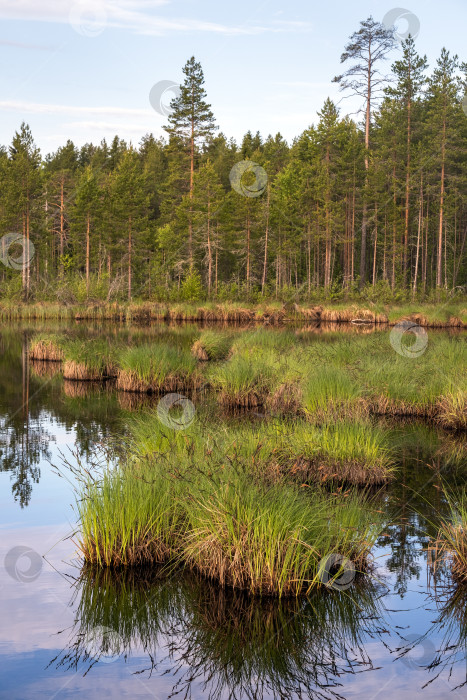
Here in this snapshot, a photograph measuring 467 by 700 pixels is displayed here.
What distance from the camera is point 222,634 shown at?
5145 millimetres

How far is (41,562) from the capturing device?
21.5ft

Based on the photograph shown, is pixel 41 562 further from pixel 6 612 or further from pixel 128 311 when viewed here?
pixel 128 311

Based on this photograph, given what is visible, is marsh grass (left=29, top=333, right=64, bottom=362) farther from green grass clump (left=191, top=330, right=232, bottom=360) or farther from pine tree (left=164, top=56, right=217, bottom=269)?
pine tree (left=164, top=56, right=217, bottom=269)

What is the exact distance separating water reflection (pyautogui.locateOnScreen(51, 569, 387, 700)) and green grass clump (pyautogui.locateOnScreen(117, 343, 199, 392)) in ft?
32.9

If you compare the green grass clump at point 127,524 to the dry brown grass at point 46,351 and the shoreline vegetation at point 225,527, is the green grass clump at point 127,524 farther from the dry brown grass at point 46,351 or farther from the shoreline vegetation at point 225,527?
the dry brown grass at point 46,351

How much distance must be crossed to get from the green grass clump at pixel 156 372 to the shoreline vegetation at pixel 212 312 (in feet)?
86.1

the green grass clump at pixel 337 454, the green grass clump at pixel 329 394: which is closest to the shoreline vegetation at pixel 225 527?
the green grass clump at pixel 337 454

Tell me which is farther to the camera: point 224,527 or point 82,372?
point 82,372

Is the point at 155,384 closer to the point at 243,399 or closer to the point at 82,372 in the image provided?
the point at 243,399

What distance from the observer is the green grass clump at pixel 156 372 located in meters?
16.1

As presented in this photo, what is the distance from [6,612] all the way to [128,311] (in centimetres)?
4071

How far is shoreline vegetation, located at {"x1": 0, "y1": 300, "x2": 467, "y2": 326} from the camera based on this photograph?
43438 millimetres

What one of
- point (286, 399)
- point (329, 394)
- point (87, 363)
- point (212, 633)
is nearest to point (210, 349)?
point (87, 363)

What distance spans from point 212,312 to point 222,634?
4160cm
